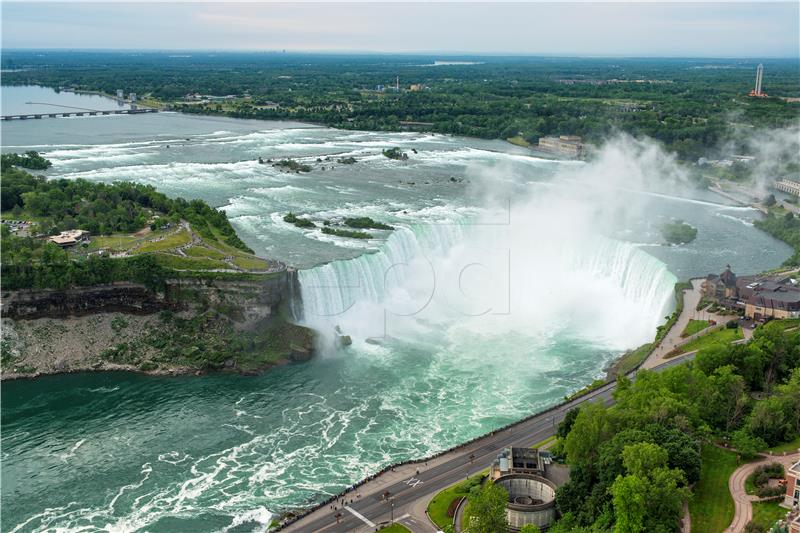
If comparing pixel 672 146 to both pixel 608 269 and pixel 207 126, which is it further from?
pixel 207 126

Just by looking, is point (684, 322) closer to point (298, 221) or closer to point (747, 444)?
point (747, 444)

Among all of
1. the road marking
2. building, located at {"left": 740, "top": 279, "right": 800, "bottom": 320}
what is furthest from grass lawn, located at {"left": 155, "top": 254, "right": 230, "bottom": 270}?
building, located at {"left": 740, "top": 279, "right": 800, "bottom": 320}

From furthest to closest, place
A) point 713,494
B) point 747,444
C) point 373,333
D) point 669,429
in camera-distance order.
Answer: point 373,333 → point 747,444 → point 669,429 → point 713,494

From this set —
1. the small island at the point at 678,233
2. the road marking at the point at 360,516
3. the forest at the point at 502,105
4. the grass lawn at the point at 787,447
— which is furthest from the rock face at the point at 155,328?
the forest at the point at 502,105

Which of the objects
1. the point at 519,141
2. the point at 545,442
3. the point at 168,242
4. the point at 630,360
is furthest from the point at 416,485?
the point at 519,141

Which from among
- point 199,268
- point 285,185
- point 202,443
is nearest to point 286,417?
point 202,443

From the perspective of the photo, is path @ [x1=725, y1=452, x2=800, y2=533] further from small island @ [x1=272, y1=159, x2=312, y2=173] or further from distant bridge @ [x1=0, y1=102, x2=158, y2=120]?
distant bridge @ [x1=0, y1=102, x2=158, y2=120]
